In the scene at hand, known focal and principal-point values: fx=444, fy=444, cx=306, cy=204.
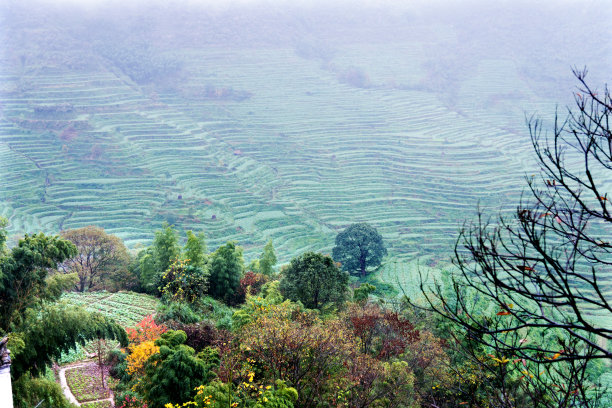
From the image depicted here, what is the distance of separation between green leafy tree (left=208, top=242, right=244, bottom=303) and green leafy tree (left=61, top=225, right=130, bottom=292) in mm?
7503

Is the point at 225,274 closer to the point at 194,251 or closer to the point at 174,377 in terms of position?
the point at 194,251

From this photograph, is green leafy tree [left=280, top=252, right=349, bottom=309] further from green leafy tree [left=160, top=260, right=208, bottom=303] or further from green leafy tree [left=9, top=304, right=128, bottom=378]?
green leafy tree [left=9, top=304, right=128, bottom=378]

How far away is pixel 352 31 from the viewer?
441 ft

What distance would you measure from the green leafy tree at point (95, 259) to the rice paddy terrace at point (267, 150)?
21.0m

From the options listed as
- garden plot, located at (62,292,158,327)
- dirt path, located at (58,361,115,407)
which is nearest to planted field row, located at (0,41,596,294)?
garden plot, located at (62,292,158,327)

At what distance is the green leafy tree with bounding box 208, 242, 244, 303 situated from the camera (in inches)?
701

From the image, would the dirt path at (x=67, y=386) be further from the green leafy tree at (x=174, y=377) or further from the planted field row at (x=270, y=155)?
the planted field row at (x=270, y=155)

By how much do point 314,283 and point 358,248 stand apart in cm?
1839

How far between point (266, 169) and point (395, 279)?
41.5 m

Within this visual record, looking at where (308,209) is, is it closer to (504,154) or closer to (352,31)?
(504,154)

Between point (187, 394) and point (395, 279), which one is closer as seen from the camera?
point (187, 394)

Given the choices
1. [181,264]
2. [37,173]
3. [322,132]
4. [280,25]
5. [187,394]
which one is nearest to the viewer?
[187,394]

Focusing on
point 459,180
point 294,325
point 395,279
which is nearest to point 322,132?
point 459,180

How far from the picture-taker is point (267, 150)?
7656cm
